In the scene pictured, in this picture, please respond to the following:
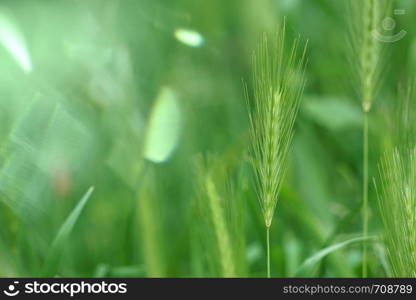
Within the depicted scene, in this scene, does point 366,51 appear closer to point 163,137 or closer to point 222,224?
point 222,224

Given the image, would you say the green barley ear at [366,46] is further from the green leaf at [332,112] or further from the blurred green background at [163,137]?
the green leaf at [332,112]

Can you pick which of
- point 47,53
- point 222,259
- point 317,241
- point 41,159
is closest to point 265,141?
point 222,259

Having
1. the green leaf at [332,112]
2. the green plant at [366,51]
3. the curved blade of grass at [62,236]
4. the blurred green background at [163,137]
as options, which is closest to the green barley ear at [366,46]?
the green plant at [366,51]

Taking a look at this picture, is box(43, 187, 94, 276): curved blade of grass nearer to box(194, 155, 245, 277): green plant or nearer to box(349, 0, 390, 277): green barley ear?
box(194, 155, 245, 277): green plant

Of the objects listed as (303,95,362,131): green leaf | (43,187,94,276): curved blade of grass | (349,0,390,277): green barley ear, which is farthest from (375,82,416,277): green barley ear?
(303,95,362,131): green leaf

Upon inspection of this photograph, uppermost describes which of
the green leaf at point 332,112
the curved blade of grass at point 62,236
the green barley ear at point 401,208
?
the green barley ear at point 401,208

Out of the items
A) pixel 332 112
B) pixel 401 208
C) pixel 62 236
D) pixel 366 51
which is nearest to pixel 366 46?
pixel 366 51

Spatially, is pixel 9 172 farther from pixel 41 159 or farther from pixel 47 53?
pixel 47 53
